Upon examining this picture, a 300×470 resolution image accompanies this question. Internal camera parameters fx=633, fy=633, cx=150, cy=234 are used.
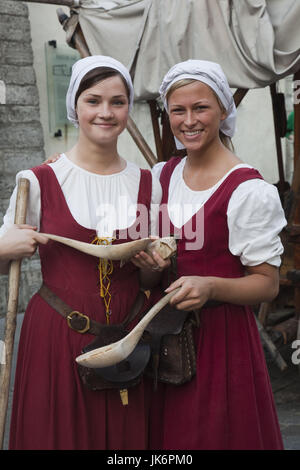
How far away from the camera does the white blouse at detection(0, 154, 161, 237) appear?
2.23m

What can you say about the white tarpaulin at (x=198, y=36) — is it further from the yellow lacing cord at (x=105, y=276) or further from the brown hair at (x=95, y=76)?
the yellow lacing cord at (x=105, y=276)

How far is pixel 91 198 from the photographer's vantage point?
89.1 inches

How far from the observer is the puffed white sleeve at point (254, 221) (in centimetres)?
223

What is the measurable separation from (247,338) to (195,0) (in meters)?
2.94

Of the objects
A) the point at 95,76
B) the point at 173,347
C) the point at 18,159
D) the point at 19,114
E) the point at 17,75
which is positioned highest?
the point at 17,75

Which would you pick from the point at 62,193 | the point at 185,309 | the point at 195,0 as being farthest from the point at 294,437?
the point at 195,0

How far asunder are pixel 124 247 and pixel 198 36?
9.47ft

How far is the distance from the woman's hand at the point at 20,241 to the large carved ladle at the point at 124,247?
0.13 ft

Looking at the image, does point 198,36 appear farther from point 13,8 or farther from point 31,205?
point 13,8

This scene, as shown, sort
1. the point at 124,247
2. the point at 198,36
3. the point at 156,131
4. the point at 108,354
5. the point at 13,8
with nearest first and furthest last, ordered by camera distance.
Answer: the point at 108,354 < the point at 124,247 < the point at 198,36 < the point at 156,131 < the point at 13,8

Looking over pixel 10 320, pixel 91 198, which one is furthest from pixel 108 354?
pixel 91 198

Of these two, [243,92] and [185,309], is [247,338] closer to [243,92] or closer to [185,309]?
[185,309]

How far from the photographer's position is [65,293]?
222cm

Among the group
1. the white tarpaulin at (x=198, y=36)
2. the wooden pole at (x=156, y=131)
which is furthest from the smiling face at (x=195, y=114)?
the wooden pole at (x=156, y=131)
